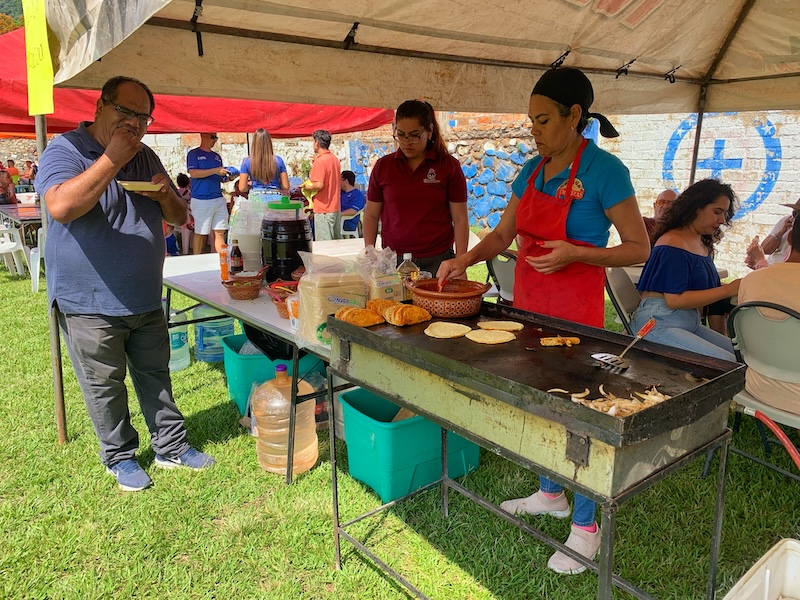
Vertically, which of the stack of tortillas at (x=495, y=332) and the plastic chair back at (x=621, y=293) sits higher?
the stack of tortillas at (x=495, y=332)

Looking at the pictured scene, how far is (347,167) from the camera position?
1443 cm

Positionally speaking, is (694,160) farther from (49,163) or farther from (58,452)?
(58,452)

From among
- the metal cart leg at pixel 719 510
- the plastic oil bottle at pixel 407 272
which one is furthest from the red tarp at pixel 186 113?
the metal cart leg at pixel 719 510

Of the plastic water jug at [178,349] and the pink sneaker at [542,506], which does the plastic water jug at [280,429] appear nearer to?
the pink sneaker at [542,506]

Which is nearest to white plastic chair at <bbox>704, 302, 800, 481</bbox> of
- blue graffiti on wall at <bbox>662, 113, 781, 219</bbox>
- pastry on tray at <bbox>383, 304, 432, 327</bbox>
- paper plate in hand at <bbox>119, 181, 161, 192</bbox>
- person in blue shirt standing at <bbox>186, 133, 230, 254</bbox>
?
pastry on tray at <bbox>383, 304, 432, 327</bbox>

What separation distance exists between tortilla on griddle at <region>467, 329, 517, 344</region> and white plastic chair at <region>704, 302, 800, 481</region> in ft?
3.61

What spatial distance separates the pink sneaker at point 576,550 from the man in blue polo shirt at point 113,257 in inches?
82.3

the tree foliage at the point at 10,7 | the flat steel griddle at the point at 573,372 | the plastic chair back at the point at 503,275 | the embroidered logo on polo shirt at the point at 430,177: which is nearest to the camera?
the flat steel griddle at the point at 573,372

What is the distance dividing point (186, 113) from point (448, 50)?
4.16 metres

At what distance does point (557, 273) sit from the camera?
2268mm

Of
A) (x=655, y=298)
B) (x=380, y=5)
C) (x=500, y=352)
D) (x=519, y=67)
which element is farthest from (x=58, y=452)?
(x=519, y=67)

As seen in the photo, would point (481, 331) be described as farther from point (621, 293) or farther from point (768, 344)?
point (621, 293)

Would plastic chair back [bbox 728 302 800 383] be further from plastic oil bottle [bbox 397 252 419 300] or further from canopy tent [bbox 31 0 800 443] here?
canopy tent [bbox 31 0 800 443]

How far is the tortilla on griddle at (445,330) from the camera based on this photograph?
183 cm
